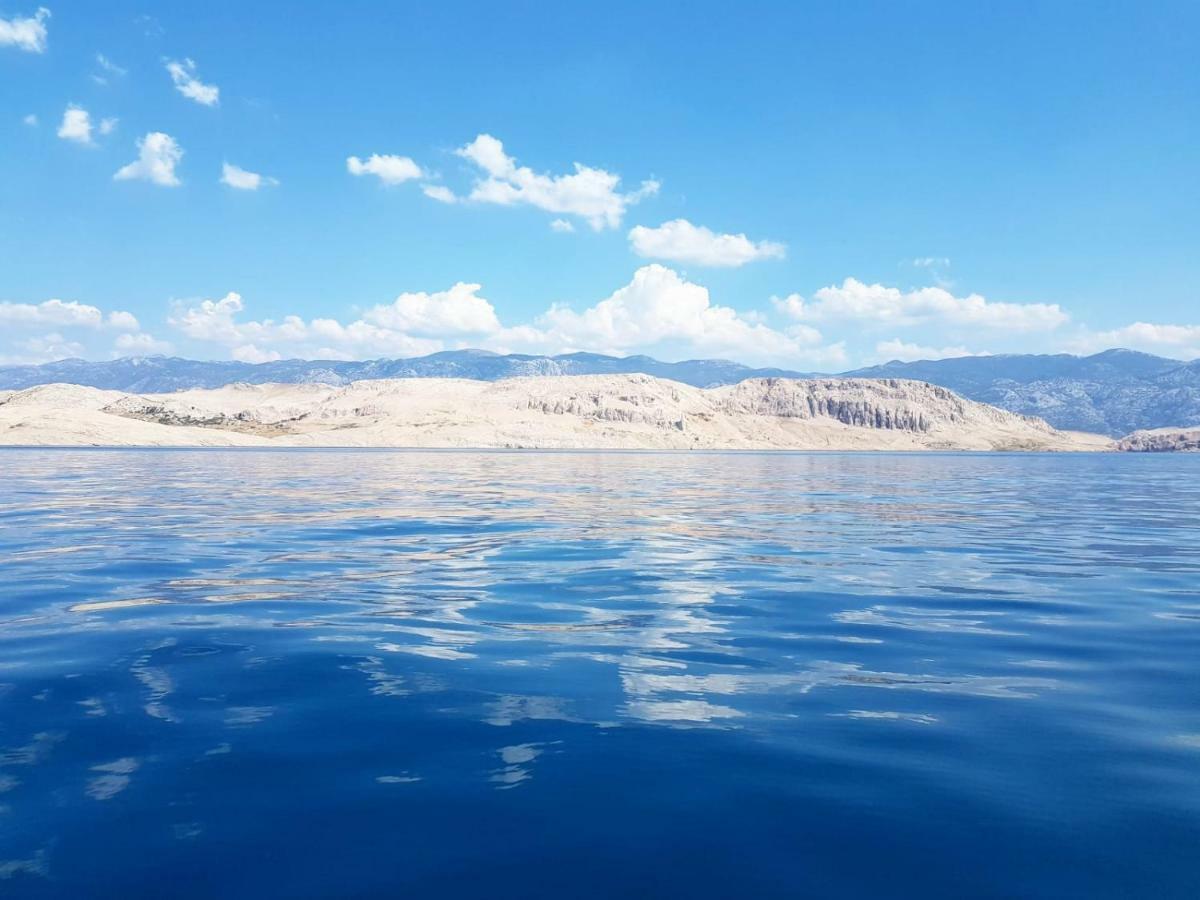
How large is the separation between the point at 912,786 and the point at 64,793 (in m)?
6.62

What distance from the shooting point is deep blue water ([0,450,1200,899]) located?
5.56 metres

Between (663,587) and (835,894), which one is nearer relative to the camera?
(835,894)

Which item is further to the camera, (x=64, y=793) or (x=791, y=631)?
(x=791, y=631)

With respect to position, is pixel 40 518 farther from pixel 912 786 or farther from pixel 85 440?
pixel 85 440

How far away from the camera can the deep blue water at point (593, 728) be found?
219 inches

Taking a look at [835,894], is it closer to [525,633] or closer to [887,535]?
[525,633]

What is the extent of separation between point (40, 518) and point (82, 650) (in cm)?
2024

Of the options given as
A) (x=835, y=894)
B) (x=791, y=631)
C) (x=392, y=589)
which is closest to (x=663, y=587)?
(x=791, y=631)

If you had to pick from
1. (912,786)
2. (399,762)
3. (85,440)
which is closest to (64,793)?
(399,762)

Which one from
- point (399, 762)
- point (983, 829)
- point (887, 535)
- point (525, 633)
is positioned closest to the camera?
point (983, 829)

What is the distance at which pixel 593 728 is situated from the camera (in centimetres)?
808

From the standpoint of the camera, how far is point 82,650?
35.3ft

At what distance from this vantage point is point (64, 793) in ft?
21.2

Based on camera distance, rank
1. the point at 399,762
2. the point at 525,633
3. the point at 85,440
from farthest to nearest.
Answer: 1. the point at 85,440
2. the point at 525,633
3. the point at 399,762
